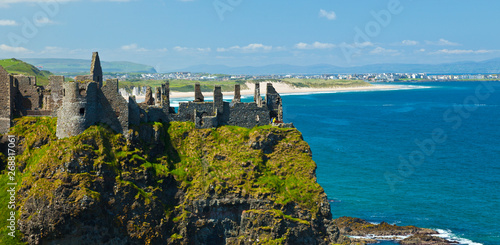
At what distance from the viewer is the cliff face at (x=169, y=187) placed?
1924 inches

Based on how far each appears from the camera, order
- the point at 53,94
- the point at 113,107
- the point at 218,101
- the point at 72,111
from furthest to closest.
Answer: the point at 218,101, the point at 53,94, the point at 113,107, the point at 72,111

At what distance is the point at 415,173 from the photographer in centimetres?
10688

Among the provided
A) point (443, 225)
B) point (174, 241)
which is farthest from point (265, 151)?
point (443, 225)

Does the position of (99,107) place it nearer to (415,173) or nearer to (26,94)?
(26,94)

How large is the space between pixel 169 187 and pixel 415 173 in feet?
221

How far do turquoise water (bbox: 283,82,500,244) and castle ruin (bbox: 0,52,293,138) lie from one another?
28.0 metres

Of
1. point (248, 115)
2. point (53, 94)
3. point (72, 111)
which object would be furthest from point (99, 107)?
point (248, 115)

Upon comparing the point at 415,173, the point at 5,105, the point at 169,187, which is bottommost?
the point at 415,173

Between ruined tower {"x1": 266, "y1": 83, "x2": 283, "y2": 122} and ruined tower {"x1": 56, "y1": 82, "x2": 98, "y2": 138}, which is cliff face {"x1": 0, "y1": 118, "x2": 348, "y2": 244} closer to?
ruined tower {"x1": 56, "y1": 82, "x2": 98, "y2": 138}

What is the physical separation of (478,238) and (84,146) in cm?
5354

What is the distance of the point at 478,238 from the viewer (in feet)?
233

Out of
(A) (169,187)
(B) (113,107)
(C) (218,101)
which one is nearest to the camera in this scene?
(B) (113,107)

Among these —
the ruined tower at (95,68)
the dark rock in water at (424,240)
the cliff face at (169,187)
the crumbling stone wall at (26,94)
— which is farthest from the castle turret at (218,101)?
the dark rock in water at (424,240)

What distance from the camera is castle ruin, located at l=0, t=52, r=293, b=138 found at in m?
52.3
